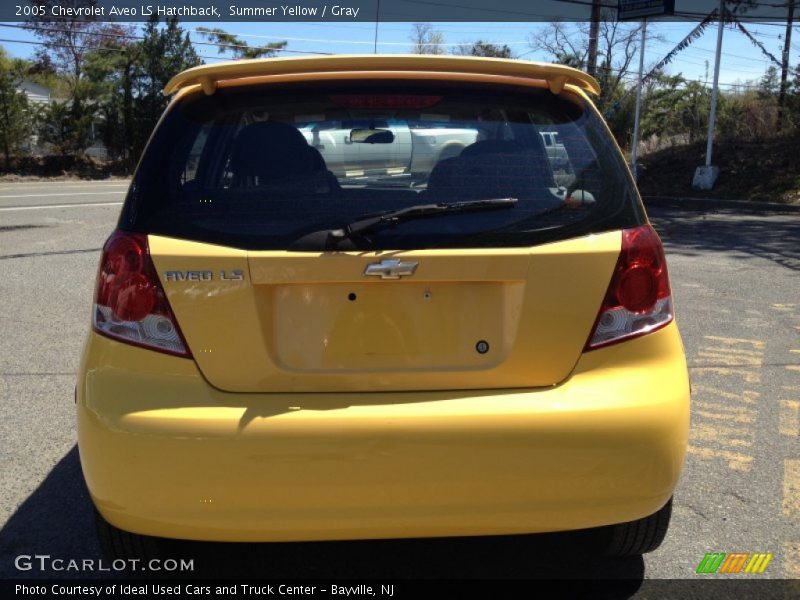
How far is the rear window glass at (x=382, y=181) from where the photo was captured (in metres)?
2.42

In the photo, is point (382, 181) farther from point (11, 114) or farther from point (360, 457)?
point (11, 114)

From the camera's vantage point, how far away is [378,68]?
2.59 m

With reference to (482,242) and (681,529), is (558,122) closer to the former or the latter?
(482,242)

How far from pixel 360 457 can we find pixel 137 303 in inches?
31.2

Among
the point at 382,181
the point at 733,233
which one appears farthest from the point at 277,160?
the point at 733,233

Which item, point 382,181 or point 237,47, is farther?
point 237,47

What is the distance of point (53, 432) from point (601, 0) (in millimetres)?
28097

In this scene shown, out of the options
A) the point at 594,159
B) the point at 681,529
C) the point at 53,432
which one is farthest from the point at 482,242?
the point at 53,432

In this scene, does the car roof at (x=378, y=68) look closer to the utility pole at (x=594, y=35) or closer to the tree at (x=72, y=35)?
the utility pole at (x=594, y=35)

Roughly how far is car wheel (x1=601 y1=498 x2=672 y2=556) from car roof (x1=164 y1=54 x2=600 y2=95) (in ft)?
4.66

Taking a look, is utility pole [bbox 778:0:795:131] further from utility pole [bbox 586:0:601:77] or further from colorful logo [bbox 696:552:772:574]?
colorful logo [bbox 696:552:772:574]

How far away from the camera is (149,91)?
34.8 metres

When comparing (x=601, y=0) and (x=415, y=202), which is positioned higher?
(x=601, y=0)

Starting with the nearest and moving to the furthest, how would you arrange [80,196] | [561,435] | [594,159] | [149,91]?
[561,435] → [594,159] → [80,196] → [149,91]
